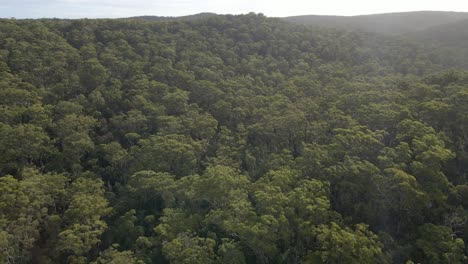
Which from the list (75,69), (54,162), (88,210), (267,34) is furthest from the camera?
(267,34)

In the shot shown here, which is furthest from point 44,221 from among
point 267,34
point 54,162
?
point 267,34

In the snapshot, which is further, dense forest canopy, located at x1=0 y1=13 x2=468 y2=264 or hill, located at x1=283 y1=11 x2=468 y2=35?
hill, located at x1=283 y1=11 x2=468 y2=35

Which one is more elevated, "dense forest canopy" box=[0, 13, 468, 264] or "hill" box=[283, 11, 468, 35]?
"hill" box=[283, 11, 468, 35]

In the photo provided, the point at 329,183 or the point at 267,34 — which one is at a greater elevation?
the point at 267,34

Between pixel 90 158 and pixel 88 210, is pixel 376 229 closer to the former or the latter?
pixel 88 210

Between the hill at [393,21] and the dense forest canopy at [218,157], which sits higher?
the hill at [393,21]

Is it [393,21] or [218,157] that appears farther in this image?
[393,21]

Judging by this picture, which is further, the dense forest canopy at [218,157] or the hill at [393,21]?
the hill at [393,21]

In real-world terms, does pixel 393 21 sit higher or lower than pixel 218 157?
higher
